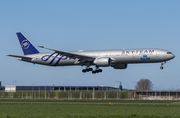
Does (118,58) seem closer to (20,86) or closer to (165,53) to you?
(165,53)

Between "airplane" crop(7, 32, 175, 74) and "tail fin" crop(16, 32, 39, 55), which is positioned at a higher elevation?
"tail fin" crop(16, 32, 39, 55)

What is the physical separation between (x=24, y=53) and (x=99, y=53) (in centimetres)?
2098

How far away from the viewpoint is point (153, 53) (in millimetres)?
55406

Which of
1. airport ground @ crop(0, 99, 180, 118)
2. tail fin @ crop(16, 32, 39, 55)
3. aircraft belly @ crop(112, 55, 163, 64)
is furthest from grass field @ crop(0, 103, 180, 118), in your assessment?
tail fin @ crop(16, 32, 39, 55)

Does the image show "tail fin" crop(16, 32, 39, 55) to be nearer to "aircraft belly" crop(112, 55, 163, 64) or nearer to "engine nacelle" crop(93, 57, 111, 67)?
"engine nacelle" crop(93, 57, 111, 67)

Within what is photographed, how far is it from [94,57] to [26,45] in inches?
786

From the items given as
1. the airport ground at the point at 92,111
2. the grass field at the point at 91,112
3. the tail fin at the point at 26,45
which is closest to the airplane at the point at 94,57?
the tail fin at the point at 26,45

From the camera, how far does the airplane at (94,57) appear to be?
2189 inches

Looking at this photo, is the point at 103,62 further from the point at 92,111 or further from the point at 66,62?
the point at 92,111

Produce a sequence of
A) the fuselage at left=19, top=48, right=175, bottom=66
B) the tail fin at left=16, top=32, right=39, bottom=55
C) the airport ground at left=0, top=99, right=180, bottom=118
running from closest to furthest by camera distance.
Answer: the airport ground at left=0, top=99, right=180, bottom=118
the fuselage at left=19, top=48, right=175, bottom=66
the tail fin at left=16, top=32, right=39, bottom=55

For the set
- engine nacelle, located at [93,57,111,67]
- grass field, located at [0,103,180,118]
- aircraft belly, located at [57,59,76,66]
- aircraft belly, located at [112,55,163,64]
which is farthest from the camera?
aircraft belly, located at [57,59,76,66]

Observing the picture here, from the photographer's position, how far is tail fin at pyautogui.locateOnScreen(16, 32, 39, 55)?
229 feet

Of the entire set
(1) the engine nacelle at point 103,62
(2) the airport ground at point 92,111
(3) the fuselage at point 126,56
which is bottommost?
(2) the airport ground at point 92,111

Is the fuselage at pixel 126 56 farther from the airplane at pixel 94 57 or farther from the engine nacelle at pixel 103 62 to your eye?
the engine nacelle at pixel 103 62
